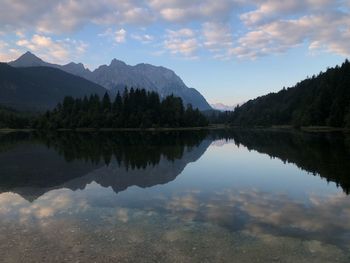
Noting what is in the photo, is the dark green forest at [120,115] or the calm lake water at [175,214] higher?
the dark green forest at [120,115]

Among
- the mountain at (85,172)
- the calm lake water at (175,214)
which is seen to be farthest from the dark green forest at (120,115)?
the calm lake water at (175,214)

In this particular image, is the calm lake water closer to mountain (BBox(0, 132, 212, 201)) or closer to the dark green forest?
mountain (BBox(0, 132, 212, 201))

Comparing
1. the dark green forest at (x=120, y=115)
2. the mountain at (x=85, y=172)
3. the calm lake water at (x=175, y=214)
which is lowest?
the mountain at (x=85, y=172)

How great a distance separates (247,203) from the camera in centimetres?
2695

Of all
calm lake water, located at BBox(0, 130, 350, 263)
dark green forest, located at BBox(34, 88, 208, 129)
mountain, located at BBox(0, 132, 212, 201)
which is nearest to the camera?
calm lake water, located at BBox(0, 130, 350, 263)

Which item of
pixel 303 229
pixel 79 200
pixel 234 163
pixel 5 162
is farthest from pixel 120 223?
pixel 5 162

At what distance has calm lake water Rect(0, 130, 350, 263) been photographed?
16688 millimetres

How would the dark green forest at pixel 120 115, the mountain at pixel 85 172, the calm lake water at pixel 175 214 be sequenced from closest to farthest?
the calm lake water at pixel 175 214 → the mountain at pixel 85 172 → the dark green forest at pixel 120 115

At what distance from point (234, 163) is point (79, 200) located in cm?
2870

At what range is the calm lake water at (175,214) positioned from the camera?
54.7 feet

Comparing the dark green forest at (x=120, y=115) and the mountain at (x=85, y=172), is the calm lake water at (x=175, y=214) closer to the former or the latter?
the mountain at (x=85, y=172)

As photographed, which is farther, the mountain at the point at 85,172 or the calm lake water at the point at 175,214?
the mountain at the point at 85,172

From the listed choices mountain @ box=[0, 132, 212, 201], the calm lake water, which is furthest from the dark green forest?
the calm lake water

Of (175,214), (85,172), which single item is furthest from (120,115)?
(175,214)
